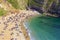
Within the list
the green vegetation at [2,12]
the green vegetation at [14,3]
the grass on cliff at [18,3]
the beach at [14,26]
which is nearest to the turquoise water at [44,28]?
the beach at [14,26]

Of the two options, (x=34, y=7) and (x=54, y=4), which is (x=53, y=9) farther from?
(x=34, y=7)

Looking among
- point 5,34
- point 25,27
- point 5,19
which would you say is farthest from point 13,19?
point 5,34

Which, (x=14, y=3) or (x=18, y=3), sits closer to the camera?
(x=14, y=3)

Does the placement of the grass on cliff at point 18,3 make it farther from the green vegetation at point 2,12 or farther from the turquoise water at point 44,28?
the turquoise water at point 44,28

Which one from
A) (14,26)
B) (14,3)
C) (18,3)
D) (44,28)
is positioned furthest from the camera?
(18,3)

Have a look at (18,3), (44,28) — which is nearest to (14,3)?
(18,3)

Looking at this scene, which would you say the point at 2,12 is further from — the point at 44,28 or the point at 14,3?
the point at 44,28

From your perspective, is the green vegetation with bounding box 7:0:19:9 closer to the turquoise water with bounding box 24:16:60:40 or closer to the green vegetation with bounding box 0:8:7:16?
the green vegetation with bounding box 0:8:7:16

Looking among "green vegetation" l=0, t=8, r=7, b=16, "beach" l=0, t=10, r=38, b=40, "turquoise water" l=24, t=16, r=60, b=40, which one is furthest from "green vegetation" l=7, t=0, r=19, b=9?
"turquoise water" l=24, t=16, r=60, b=40

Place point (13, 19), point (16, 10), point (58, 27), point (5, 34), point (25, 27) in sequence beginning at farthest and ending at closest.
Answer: point (16, 10) → point (13, 19) → point (58, 27) → point (25, 27) → point (5, 34)
